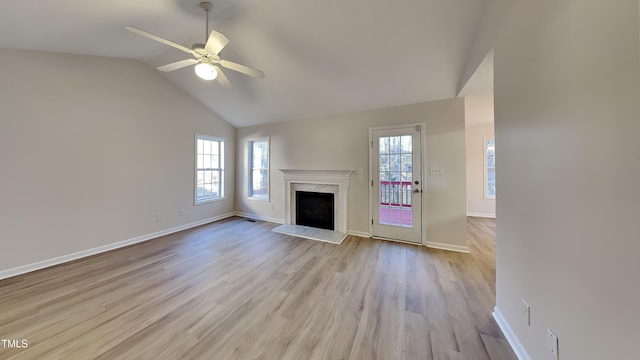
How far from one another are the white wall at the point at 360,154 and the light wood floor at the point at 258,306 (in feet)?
2.26

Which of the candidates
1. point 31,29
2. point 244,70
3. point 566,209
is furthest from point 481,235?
point 31,29

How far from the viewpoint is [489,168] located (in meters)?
5.50

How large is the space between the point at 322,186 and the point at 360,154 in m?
1.07

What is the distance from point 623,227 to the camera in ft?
2.62

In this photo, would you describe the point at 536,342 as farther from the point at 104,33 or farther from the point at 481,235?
the point at 104,33

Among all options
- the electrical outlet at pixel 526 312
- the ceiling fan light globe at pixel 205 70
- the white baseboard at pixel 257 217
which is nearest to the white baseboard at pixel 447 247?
the electrical outlet at pixel 526 312

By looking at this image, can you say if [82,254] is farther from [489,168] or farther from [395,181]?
[489,168]

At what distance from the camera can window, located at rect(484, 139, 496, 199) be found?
5.45 m

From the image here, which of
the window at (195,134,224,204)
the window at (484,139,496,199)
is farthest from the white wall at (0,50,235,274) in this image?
the window at (484,139,496,199)

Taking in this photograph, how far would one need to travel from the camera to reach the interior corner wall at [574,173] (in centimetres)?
78

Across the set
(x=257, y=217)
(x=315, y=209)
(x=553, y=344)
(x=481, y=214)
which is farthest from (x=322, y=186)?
(x=481, y=214)

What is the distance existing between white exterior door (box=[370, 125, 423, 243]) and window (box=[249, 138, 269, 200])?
2.70 metres

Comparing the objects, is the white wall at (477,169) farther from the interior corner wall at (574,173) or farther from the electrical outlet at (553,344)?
the electrical outlet at (553,344)

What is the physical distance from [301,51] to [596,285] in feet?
11.1
